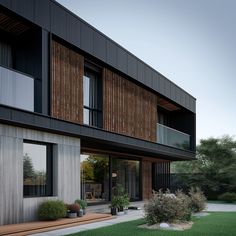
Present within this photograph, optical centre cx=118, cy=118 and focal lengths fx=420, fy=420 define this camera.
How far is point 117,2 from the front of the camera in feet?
58.9

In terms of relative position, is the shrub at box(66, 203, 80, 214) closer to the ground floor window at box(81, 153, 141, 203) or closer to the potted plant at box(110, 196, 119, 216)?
the potted plant at box(110, 196, 119, 216)

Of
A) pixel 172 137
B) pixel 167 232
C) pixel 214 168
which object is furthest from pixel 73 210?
pixel 214 168

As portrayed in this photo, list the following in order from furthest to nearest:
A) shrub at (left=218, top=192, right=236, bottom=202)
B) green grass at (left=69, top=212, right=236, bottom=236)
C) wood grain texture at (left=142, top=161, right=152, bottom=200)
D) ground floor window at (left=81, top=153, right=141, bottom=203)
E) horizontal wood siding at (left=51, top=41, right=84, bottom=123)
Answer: shrub at (left=218, top=192, right=236, bottom=202) < wood grain texture at (left=142, top=161, right=152, bottom=200) < ground floor window at (left=81, top=153, right=141, bottom=203) < horizontal wood siding at (left=51, top=41, right=84, bottom=123) < green grass at (left=69, top=212, right=236, bottom=236)

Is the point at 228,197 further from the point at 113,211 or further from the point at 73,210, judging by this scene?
the point at 73,210

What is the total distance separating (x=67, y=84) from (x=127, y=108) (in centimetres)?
502

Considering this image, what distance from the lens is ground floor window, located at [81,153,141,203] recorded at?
19.5 m

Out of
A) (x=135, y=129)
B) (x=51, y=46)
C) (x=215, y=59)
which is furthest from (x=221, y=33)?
(x=51, y=46)

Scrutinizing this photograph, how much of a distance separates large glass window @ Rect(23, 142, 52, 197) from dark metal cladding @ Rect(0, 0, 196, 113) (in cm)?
397

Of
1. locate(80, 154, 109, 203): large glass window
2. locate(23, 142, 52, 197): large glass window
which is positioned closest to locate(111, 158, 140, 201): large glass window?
locate(80, 154, 109, 203): large glass window

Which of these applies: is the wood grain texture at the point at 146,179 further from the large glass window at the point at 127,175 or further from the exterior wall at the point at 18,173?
the exterior wall at the point at 18,173

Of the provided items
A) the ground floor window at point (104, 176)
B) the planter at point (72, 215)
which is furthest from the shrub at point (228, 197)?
the planter at point (72, 215)

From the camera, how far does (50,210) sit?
Answer: 13125 mm

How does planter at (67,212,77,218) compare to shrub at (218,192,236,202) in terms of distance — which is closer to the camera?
planter at (67,212,77,218)

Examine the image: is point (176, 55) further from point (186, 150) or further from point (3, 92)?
point (3, 92)
